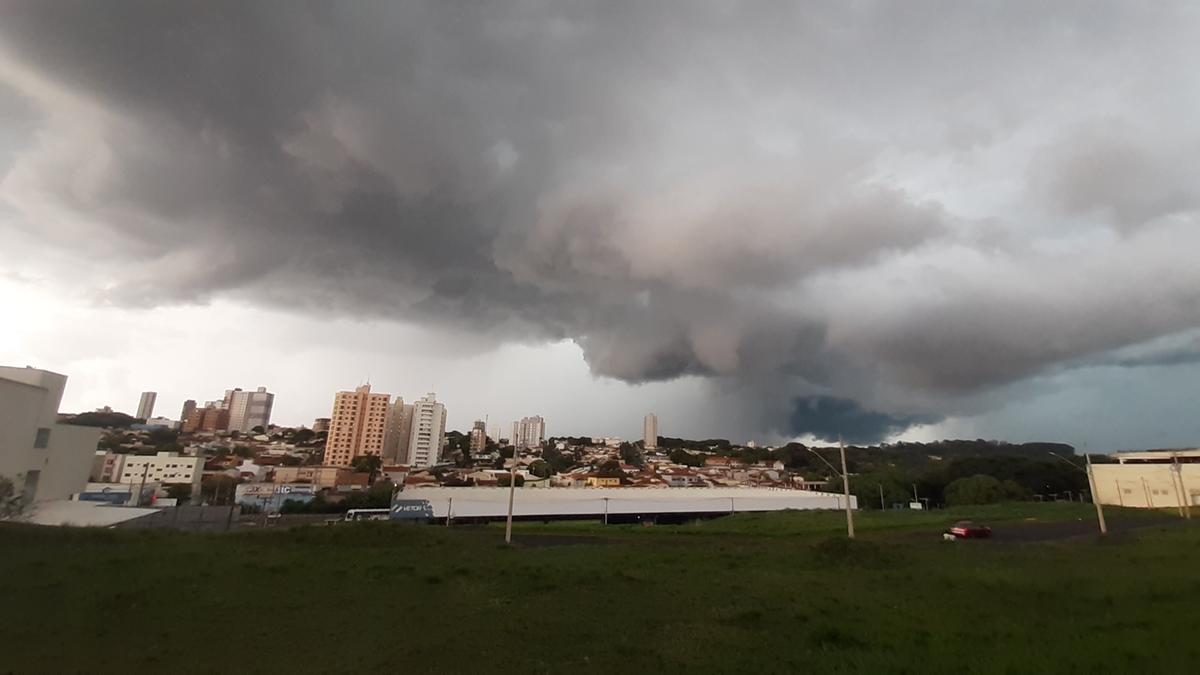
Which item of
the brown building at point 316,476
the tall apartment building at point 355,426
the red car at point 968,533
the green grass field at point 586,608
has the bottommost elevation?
the green grass field at point 586,608

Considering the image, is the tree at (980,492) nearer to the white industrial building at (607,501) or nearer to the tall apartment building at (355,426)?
the white industrial building at (607,501)

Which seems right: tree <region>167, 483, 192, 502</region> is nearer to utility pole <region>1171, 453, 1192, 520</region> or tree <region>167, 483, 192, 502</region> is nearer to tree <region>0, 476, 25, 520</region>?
tree <region>0, 476, 25, 520</region>

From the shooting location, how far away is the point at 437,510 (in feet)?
252

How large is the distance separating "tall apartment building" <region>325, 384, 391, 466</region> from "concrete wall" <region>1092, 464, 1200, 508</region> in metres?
170

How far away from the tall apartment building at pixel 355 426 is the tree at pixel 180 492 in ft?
231

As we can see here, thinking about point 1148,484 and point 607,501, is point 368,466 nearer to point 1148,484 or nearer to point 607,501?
point 607,501

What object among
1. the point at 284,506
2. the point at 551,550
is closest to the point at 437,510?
the point at 284,506

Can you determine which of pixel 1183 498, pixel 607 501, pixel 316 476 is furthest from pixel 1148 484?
pixel 316 476

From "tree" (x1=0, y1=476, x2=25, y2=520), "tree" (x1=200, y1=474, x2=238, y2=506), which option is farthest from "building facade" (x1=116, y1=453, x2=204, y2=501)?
"tree" (x1=0, y1=476, x2=25, y2=520)

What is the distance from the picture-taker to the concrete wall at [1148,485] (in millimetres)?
76812

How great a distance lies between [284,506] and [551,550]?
67035 millimetres

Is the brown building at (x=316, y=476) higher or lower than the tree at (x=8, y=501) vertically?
higher

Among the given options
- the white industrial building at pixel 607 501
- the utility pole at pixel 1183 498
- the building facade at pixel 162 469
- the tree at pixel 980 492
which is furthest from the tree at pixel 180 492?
the utility pole at pixel 1183 498

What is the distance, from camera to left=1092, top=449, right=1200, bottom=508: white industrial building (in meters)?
76.6
